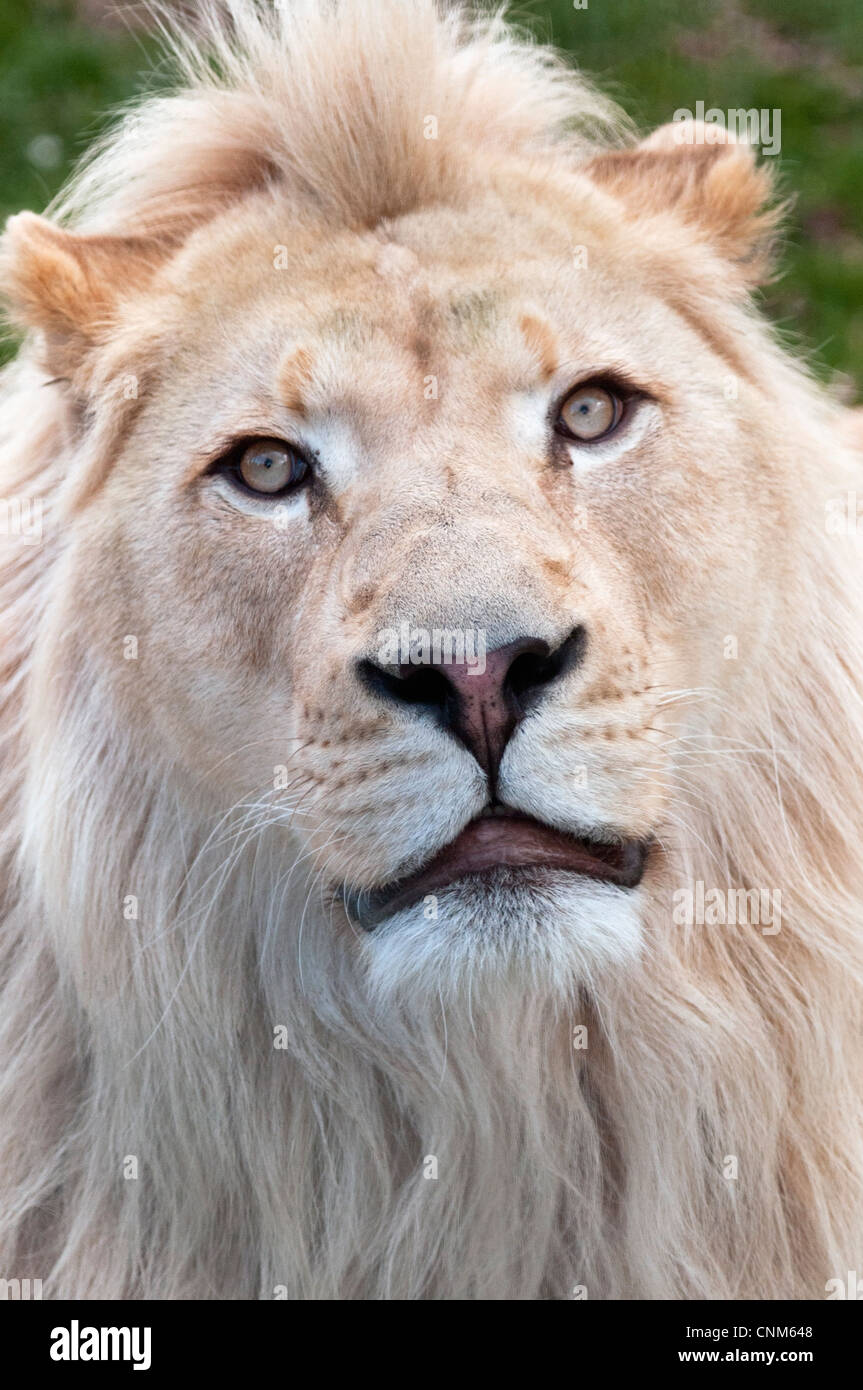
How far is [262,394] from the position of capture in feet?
8.41

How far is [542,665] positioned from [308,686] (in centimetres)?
35

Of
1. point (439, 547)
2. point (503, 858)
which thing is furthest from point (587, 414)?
point (503, 858)

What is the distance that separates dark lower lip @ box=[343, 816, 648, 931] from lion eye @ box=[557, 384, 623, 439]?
601 millimetres

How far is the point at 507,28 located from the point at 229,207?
28.6 inches

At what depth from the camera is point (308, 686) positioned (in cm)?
239

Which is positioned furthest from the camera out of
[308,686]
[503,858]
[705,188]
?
[705,188]

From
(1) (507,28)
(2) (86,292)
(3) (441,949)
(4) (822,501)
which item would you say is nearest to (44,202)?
(1) (507,28)

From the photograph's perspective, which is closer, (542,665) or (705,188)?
(542,665)

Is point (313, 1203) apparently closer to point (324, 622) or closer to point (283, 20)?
point (324, 622)

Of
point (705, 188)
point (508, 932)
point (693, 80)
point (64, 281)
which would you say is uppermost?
point (693, 80)

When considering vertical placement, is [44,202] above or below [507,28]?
above

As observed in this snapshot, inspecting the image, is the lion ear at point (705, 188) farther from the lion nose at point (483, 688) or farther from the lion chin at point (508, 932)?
the lion chin at point (508, 932)

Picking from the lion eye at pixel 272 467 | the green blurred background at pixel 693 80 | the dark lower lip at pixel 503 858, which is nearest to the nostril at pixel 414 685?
the dark lower lip at pixel 503 858

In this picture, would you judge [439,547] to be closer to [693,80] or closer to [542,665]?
[542,665]
